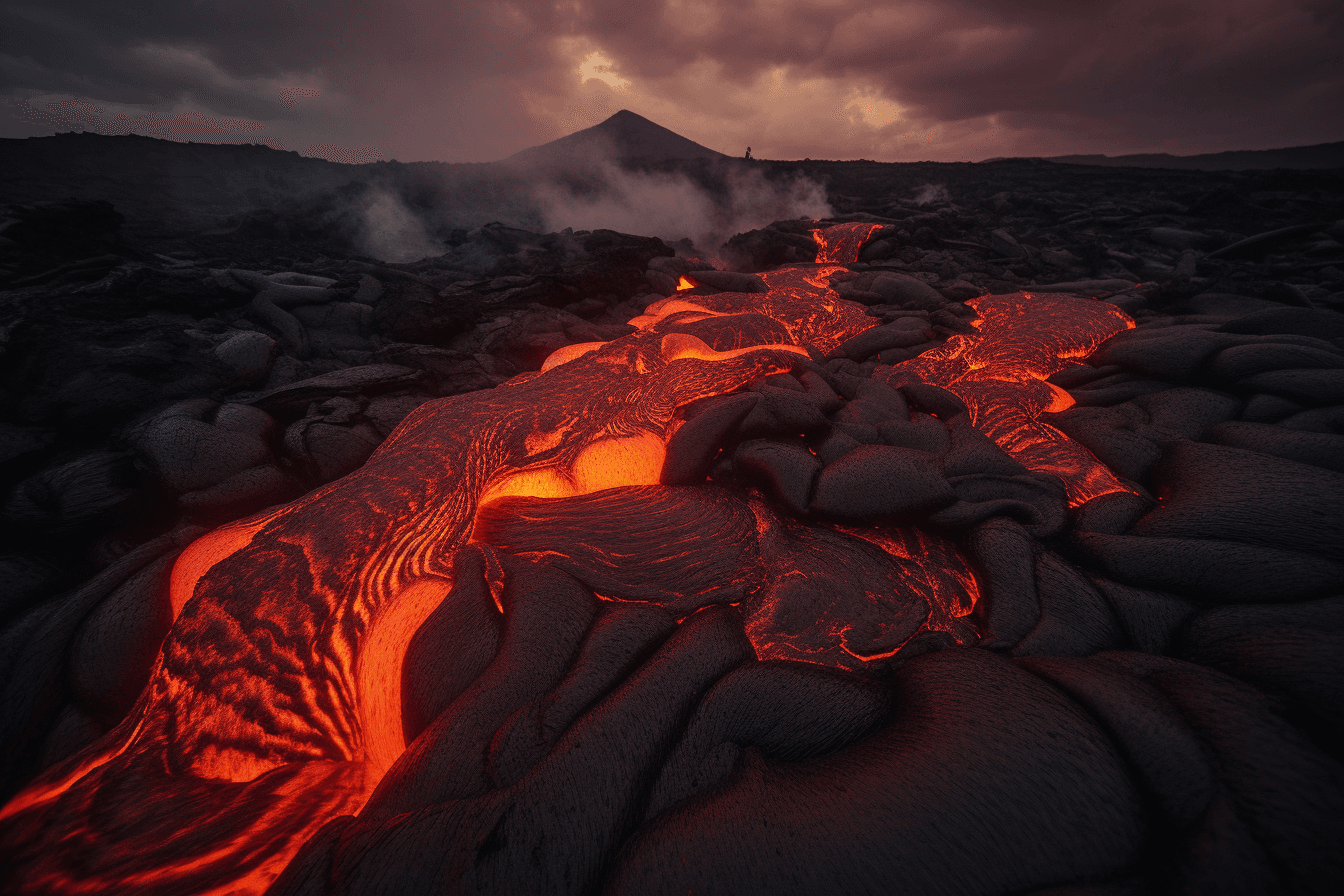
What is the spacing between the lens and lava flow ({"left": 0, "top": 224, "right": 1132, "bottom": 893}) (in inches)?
48.3

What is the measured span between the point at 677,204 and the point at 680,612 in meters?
20.4

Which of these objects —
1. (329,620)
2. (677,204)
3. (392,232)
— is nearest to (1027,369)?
(329,620)

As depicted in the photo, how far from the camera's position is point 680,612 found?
1807mm

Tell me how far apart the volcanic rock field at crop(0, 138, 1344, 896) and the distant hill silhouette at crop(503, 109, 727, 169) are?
2354 cm

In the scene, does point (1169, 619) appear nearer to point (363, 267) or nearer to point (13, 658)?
point (13, 658)

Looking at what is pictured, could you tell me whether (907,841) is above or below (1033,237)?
below

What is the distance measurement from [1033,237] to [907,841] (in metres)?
13.1

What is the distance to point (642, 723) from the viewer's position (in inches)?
51.7

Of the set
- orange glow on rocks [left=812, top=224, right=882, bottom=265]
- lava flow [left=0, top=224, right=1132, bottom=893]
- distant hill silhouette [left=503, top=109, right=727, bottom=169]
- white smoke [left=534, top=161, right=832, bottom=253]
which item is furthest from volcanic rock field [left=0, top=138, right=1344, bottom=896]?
distant hill silhouette [left=503, top=109, right=727, bottom=169]

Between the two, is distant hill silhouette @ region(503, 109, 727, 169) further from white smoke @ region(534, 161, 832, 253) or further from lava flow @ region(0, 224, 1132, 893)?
lava flow @ region(0, 224, 1132, 893)

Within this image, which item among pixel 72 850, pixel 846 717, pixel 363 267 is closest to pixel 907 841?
pixel 846 717

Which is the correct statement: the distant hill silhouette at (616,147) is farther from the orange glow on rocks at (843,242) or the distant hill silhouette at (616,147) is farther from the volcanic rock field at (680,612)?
the volcanic rock field at (680,612)

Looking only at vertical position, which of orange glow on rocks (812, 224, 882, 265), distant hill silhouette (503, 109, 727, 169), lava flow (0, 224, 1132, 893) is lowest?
lava flow (0, 224, 1132, 893)

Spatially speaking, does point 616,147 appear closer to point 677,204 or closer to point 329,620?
point 677,204
